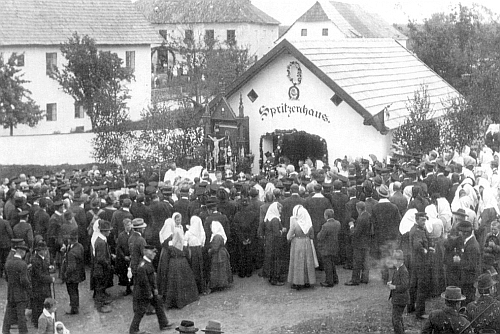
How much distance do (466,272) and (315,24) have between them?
6473 cm

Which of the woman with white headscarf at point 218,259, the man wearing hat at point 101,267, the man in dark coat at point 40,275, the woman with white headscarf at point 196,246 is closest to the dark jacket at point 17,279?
the man in dark coat at point 40,275

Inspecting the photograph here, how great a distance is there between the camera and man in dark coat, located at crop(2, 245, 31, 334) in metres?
14.3

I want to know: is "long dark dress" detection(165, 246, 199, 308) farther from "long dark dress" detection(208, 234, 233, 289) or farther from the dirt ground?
"long dark dress" detection(208, 234, 233, 289)

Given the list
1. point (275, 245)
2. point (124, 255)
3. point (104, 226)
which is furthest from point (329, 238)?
point (104, 226)

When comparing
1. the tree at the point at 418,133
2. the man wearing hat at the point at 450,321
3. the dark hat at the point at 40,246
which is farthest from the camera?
the tree at the point at 418,133

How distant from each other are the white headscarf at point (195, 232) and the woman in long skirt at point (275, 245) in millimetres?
1573

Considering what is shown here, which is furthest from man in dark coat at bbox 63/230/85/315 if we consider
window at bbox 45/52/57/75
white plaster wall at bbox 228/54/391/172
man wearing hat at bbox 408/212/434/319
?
window at bbox 45/52/57/75

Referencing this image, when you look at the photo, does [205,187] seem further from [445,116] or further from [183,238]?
[445,116]

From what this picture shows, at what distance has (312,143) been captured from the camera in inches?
1117

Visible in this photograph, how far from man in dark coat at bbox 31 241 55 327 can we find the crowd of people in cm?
2

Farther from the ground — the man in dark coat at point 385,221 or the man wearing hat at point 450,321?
the man in dark coat at point 385,221

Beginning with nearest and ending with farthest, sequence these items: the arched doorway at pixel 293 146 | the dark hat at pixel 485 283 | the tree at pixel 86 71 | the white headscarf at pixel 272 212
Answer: the dark hat at pixel 485 283 < the white headscarf at pixel 272 212 < the arched doorway at pixel 293 146 < the tree at pixel 86 71

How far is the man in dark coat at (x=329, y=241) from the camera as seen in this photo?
53.4ft

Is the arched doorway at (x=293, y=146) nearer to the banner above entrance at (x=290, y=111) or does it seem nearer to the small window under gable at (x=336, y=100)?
the banner above entrance at (x=290, y=111)
